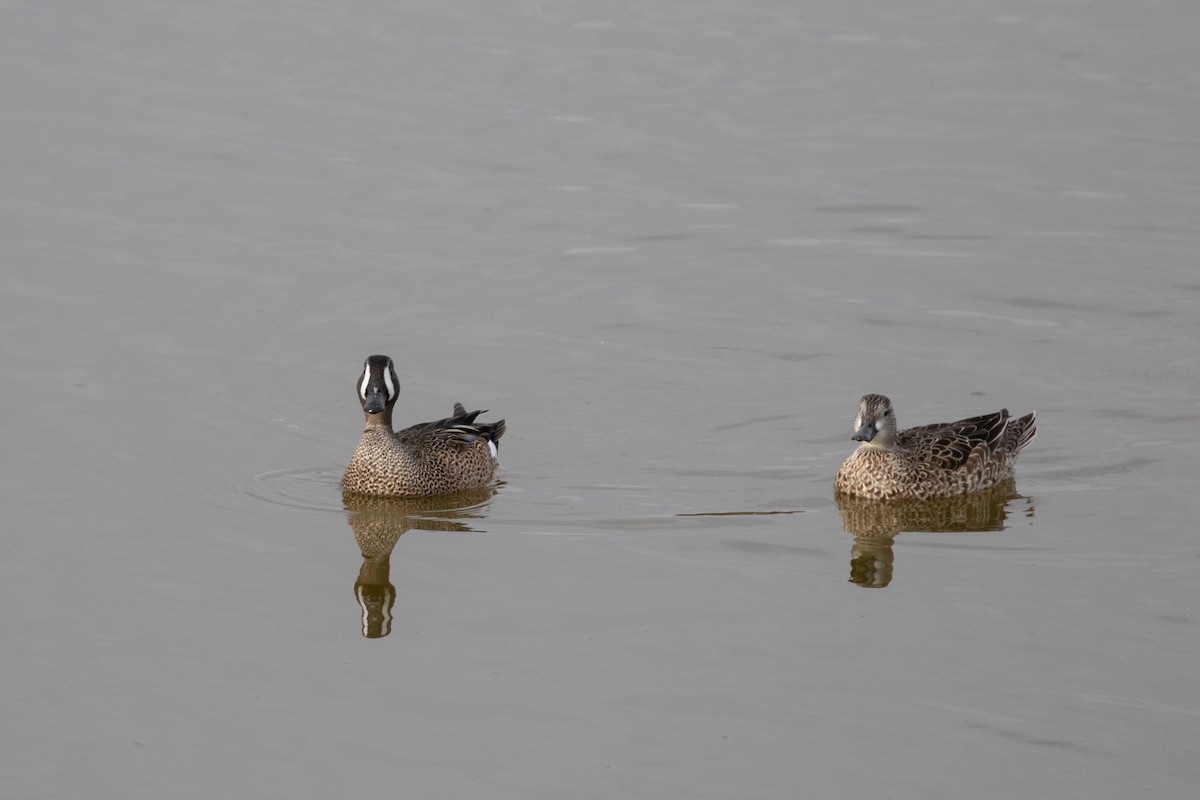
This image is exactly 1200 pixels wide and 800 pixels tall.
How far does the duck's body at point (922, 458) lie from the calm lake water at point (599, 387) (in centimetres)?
27

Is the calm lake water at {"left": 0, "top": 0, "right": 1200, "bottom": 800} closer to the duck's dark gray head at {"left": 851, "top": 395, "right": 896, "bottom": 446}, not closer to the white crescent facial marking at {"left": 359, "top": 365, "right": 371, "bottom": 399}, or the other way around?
the duck's dark gray head at {"left": 851, "top": 395, "right": 896, "bottom": 446}

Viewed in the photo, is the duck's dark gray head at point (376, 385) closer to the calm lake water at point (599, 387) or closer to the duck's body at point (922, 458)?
the calm lake water at point (599, 387)

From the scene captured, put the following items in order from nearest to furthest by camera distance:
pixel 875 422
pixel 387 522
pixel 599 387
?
pixel 387 522, pixel 875 422, pixel 599 387

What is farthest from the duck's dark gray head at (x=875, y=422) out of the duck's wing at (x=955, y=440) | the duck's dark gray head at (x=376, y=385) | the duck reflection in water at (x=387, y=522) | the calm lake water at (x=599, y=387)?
the duck's dark gray head at (x=376, y=385)

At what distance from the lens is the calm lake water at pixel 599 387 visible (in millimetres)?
9180

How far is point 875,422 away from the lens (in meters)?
13.3

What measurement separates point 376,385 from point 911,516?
13.5 ft

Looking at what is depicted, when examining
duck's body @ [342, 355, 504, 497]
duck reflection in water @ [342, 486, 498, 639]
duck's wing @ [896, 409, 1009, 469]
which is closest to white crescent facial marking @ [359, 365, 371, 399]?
duck's body @ [342, 355, 504, 497]

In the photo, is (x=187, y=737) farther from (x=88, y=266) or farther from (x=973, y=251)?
(x=973, y=251)

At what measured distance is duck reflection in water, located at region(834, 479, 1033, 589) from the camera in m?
12.2

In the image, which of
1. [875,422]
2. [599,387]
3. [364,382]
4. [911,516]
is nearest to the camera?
[911,516]

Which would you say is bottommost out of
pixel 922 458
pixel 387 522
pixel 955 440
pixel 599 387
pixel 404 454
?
pixel 387 522

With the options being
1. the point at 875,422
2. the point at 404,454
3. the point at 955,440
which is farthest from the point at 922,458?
the point at 404,454

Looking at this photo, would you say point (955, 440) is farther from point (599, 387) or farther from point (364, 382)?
point (364, 382)
